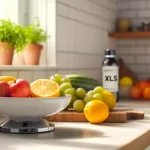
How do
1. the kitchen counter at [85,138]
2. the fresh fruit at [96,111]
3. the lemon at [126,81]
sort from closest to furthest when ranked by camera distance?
the kitchen counter at [85,138]
the fresh fruit at [96,111]
the lemon at [126,81]

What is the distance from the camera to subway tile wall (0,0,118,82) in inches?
91.8

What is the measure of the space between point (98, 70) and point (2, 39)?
1033 mm

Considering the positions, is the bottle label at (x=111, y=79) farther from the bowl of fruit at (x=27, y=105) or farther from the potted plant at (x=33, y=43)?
the bowl of fruit at (x=27, y=105)

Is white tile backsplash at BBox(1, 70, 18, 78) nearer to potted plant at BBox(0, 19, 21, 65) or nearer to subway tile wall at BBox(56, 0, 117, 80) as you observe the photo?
potted plant at BBox(0, 19, 21, 65)

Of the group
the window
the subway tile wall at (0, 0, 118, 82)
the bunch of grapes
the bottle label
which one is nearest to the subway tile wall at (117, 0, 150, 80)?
the subway tile wall at (0, 0, 118, 82)

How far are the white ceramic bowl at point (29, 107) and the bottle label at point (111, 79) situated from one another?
3.41ft

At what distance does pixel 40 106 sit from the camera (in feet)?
4.37

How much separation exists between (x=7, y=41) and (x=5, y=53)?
5 centimetres

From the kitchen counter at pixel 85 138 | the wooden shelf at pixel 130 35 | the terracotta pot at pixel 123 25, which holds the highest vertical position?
the terracotta pot at pixel 123 25

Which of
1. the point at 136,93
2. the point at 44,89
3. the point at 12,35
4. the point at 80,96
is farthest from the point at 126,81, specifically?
the point at 44,89

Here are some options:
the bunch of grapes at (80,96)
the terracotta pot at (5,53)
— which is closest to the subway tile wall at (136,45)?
the terracotta pot at (5,53)

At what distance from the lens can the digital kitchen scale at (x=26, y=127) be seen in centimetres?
136

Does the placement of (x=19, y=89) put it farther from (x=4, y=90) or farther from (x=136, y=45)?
(x=136, y=45)

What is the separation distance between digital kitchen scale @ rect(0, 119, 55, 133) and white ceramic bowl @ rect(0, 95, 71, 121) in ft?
0.07
